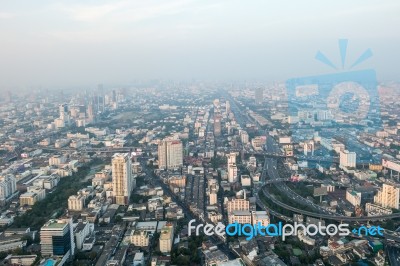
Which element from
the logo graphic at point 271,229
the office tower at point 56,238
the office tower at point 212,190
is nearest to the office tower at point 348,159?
the office tower at point 212,190

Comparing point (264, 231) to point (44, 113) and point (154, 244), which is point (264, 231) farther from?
point (44, 113)

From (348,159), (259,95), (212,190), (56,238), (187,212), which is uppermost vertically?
(259,95)

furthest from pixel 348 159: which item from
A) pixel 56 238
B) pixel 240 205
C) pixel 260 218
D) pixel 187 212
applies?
pixel 56 238

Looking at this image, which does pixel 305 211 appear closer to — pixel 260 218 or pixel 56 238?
pixel 260 218

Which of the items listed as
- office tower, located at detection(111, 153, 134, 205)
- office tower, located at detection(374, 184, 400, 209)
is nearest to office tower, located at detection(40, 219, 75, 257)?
office tower, located at detection(111, 153, 134, 205)

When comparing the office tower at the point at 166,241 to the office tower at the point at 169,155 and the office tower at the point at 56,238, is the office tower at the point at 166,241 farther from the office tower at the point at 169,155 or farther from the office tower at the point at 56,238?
the office tower at the point at 169,155

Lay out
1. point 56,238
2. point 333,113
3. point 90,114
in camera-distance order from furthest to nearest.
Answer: point 90,114 < point 333,113 < point 56,238

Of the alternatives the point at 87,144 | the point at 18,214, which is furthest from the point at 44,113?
the point at 18,214
